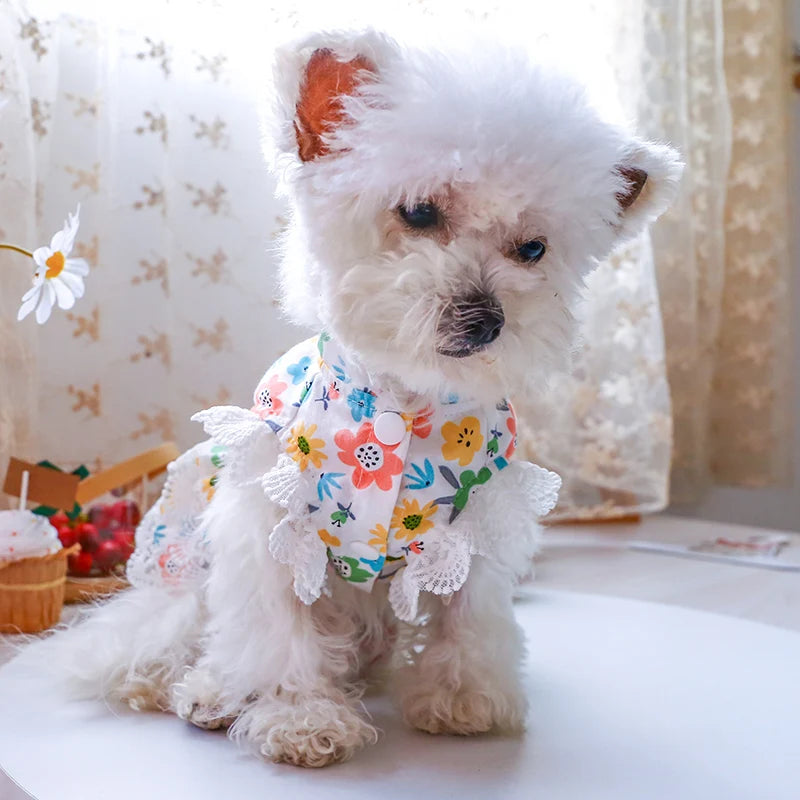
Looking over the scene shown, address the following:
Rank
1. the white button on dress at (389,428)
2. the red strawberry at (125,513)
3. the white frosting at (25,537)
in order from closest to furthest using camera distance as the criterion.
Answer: the white button on dress at (389,428) → the white frosting at (25,537) → the red strawberry at (125,513)

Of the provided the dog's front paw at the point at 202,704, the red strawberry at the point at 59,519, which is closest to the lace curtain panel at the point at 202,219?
the red strawberry at the point at 59,519

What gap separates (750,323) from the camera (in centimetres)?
240

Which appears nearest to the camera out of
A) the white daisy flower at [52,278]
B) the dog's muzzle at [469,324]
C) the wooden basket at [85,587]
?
the dog's muzzle at [469,324]

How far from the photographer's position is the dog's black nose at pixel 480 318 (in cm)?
78

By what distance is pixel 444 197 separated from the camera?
0.81 m

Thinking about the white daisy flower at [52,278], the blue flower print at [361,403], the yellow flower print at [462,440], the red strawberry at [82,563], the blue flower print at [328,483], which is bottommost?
the red strawberry at [82,563]

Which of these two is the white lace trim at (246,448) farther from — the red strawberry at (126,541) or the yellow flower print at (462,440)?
the red strawberry at (126,541)

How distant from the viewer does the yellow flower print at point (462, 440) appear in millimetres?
906

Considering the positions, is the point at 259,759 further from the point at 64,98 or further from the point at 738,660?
the point at 64,98

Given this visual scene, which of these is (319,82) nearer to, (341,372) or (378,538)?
(341,372)

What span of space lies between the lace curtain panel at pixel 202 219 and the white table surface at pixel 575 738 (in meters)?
0.52

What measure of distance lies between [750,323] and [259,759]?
1881mm

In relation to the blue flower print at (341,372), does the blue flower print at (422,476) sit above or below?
below

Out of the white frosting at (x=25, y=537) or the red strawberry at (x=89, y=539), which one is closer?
the white frosting at (x=25, y=537)
